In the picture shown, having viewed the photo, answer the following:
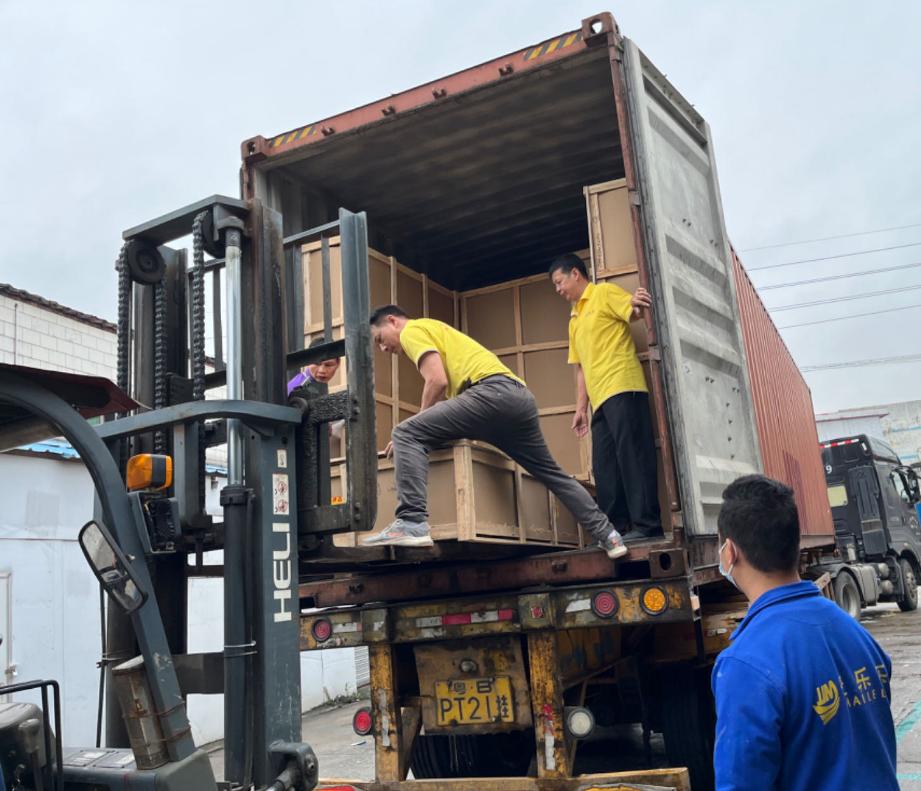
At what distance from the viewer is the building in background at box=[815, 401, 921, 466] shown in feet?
134

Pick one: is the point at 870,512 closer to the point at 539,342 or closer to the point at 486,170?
the point at 539,342

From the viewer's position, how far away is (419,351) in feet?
14.1

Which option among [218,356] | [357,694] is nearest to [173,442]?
[218,356]

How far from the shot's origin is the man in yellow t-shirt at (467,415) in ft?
13.1

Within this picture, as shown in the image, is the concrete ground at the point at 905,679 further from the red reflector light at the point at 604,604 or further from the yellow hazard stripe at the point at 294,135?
the yellow hazard stripe at the point at 294,135

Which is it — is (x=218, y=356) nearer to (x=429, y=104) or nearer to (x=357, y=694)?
(x=429, y=104)

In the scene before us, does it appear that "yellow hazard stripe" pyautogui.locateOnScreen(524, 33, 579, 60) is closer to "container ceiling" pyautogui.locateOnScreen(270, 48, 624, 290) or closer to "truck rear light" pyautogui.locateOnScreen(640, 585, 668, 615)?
"container ceiling" pyautogui.locateOnScreen(270, 48, 624, 290)

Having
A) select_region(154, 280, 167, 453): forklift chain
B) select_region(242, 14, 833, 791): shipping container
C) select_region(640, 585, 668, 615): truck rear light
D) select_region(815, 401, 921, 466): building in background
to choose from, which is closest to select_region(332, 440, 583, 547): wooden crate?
select_region(242, 14, 833, 791): shipping container

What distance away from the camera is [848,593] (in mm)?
13523

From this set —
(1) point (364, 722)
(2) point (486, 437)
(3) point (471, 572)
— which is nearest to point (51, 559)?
(1) point (364, 722)

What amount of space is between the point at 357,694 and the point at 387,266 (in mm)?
7677

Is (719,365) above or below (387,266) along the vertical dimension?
below

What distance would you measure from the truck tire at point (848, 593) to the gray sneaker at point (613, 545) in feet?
33.1

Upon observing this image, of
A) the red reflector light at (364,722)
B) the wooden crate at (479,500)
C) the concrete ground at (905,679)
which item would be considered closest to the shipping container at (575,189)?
the wooden crate at (479,500)
